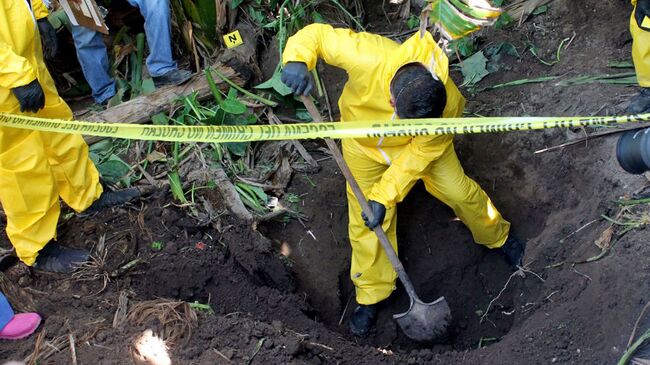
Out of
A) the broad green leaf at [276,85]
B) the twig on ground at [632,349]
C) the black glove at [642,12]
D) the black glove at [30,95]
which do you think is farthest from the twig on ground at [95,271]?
the black glove at [642,12]

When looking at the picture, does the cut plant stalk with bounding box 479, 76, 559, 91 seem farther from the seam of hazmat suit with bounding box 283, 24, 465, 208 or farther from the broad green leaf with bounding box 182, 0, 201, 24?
the broad green leaf with bounding box 182, 0, 201, 24

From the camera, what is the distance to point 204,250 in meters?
4.13

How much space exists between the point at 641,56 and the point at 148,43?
3.53 meters

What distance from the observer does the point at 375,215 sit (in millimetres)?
3855

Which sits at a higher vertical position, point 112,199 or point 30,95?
point 30,95

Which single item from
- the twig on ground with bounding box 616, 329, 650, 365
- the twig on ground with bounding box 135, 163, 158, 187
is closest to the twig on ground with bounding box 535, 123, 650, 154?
the twig on ground with bounding box 616, 329, 650, 365

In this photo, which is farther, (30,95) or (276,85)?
(276,85)

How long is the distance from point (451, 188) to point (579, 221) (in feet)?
2.47

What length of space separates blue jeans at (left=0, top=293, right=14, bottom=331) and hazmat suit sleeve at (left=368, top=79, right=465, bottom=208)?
80.2 inches

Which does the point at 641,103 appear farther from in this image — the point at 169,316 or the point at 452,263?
the point at 169,316

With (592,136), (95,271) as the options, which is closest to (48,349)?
(95,271)

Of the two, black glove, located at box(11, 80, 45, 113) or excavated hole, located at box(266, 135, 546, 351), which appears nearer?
black glove, located at box(11, 80, 45, 113)

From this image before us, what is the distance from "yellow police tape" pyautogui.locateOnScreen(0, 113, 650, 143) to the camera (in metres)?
2.91

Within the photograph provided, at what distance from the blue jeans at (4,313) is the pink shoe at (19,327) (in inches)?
0.7
